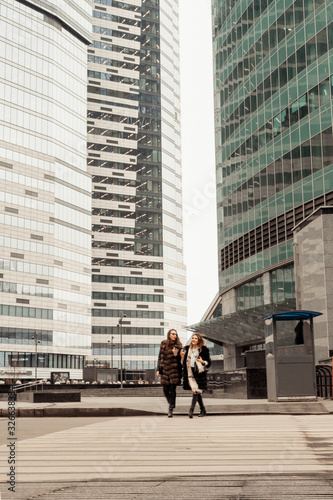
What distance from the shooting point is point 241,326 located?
1833 inches

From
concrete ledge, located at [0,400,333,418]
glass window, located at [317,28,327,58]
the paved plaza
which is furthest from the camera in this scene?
glass window, located at [317,28,327,58]

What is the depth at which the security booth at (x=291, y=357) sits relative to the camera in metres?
17.4

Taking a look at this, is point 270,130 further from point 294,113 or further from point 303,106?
point 303,106

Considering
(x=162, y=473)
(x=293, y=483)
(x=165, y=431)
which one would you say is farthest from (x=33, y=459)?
(x=165, y=431)

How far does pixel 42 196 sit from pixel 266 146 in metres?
72.1

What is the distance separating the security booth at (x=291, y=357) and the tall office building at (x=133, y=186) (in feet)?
396

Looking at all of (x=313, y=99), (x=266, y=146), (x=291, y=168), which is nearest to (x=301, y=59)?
(x=313, y=99)

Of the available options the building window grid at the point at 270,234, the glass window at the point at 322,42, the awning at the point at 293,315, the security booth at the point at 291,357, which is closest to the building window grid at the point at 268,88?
the glass window at the point at 322,42

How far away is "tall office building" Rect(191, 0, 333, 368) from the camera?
40.0 meters

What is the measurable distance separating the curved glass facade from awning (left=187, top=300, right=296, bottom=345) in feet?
8.15

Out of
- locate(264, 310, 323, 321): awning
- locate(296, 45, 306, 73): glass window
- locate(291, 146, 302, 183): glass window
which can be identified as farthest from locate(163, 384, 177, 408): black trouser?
locate(296, 45, 306, 73): glass window

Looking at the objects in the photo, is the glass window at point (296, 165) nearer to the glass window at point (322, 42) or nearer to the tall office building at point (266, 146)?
the tall office building at point (266, 146)

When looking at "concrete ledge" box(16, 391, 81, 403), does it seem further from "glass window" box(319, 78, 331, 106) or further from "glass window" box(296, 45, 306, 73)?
"glass window" box(296, 45, 306, 73)

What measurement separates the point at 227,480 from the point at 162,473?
68 cm
